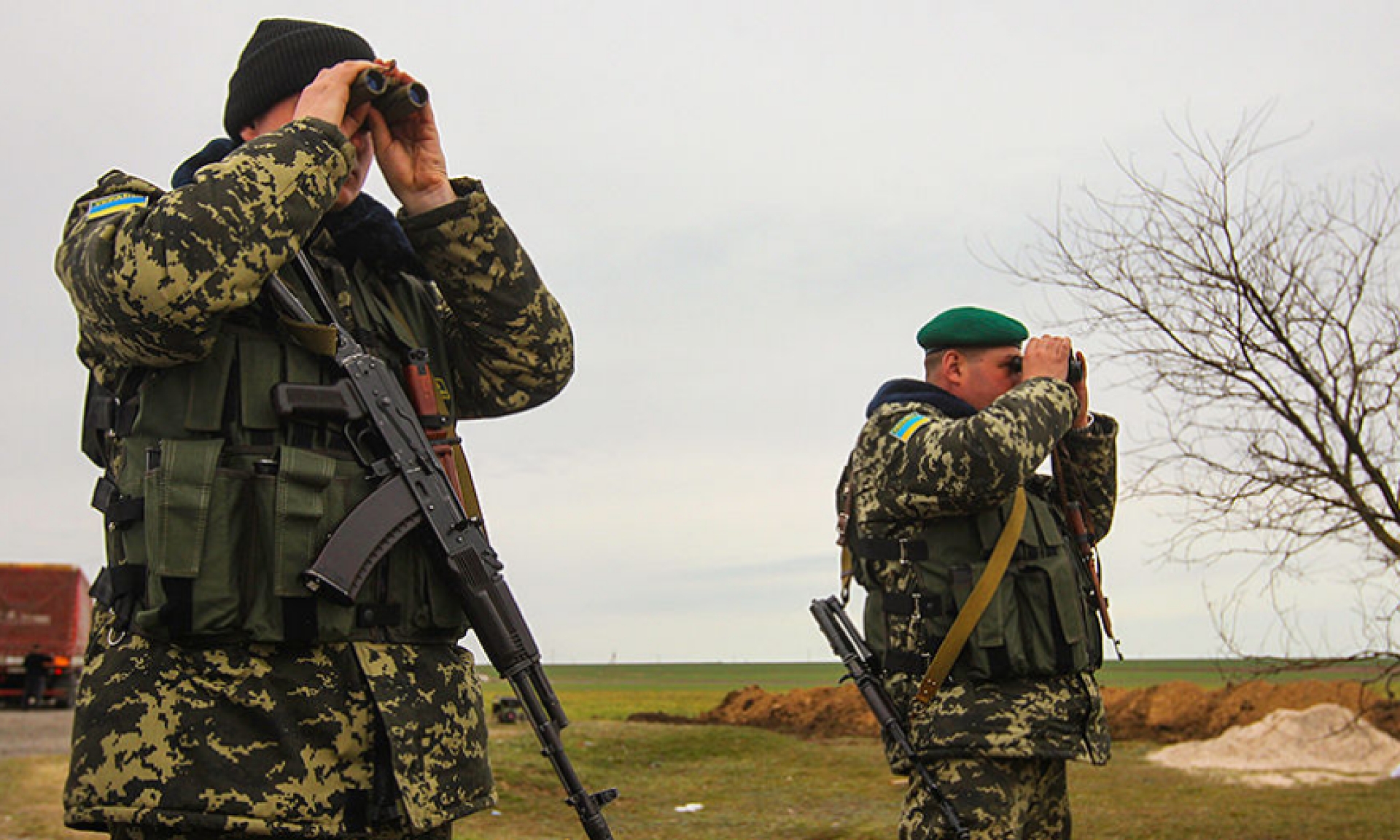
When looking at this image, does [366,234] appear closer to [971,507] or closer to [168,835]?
[168,835]

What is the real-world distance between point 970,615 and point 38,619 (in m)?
23.2

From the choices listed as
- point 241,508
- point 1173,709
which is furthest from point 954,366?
point 1173,709

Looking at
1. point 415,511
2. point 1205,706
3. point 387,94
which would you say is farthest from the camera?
point 1205,706

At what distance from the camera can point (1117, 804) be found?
438 inches

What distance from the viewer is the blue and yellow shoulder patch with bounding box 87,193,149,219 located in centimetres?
233

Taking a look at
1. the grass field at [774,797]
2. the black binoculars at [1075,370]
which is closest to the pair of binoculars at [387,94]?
the black binoculars at [1075,370]

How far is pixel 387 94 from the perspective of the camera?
2.55m

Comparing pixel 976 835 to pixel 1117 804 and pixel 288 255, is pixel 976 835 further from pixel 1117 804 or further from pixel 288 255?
pixel 1117 804

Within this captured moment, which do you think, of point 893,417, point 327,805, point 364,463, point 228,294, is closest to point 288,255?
point 228,294

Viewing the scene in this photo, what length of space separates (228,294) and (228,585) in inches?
19.9

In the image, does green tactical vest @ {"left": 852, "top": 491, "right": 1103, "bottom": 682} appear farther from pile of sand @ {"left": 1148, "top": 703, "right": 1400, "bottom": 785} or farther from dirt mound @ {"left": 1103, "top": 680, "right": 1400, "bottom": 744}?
dirt mound @ {"left": 1103, "top": 680, "right": 1400, "bottom": 744}

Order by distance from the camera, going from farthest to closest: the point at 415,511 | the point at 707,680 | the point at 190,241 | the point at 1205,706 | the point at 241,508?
1. the point at 707,680
2. the point at 1205,706
3. the point at 415,511
4. the point at 241,508
5. the point at 190,241

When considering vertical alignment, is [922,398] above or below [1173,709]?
above

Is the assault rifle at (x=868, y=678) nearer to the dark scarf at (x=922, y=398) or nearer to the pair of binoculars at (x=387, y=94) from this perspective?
the dark scarf at (x=922, y=398)
